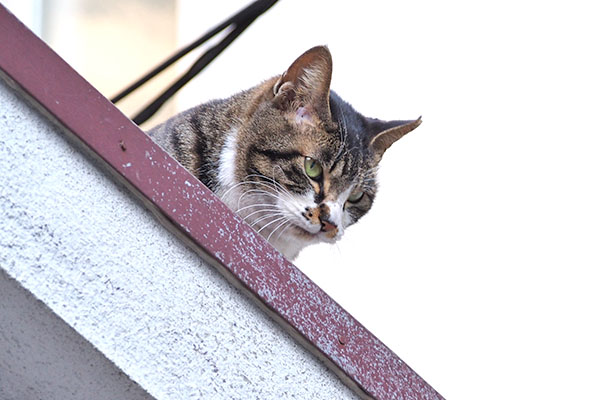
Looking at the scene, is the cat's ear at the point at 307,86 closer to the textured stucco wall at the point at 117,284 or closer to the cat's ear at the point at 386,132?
the cat's ear at the point at 386,132

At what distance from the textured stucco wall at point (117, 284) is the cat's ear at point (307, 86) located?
86 cm

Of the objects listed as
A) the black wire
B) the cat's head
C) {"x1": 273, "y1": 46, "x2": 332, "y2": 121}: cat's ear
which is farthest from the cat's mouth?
the black wire

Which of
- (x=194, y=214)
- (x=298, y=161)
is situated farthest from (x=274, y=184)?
(x=194, y=214)

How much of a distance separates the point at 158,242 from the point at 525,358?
2.28 meters

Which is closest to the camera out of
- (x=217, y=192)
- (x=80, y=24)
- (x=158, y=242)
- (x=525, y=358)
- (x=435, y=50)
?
(x=158, y=242)

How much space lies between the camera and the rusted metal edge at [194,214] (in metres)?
0.83

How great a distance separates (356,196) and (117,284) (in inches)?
42.5

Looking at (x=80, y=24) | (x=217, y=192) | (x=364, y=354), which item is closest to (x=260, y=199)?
(x=217, y=192)

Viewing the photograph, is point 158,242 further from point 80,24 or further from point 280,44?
point 80,24

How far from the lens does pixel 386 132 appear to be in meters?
1.90

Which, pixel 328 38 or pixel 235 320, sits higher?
pixel 328 38

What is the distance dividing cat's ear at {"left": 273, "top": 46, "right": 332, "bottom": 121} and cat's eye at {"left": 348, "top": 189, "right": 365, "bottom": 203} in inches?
6.9

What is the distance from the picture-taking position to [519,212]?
3.00 metres

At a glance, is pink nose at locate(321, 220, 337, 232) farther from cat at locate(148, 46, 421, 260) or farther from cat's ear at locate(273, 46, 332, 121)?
cat's ear at locate(273, 46, 332, 121)
